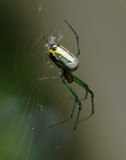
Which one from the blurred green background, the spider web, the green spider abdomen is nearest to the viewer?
the green spider abdomen

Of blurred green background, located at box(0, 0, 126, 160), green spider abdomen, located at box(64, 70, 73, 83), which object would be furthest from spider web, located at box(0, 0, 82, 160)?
green spider abdomen, located at box(64, 70, 73, 83)

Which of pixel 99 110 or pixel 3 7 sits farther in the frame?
pixel 99 110

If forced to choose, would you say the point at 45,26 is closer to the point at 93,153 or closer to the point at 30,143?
the point at 30,143

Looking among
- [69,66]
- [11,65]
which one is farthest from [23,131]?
[69,66]

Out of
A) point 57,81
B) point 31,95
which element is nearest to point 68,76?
point 31,95

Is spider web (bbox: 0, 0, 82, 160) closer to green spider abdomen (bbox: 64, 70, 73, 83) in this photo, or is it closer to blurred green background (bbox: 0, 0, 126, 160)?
blurred green background (bbox: 0, 0, 126, 160)

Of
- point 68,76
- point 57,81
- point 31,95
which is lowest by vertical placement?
point 68,76

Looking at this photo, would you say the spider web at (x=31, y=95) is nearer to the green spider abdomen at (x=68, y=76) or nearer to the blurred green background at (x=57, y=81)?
the blurred green background at (x=57, y=81)

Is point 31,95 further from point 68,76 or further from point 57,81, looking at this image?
Result: point 57,81
